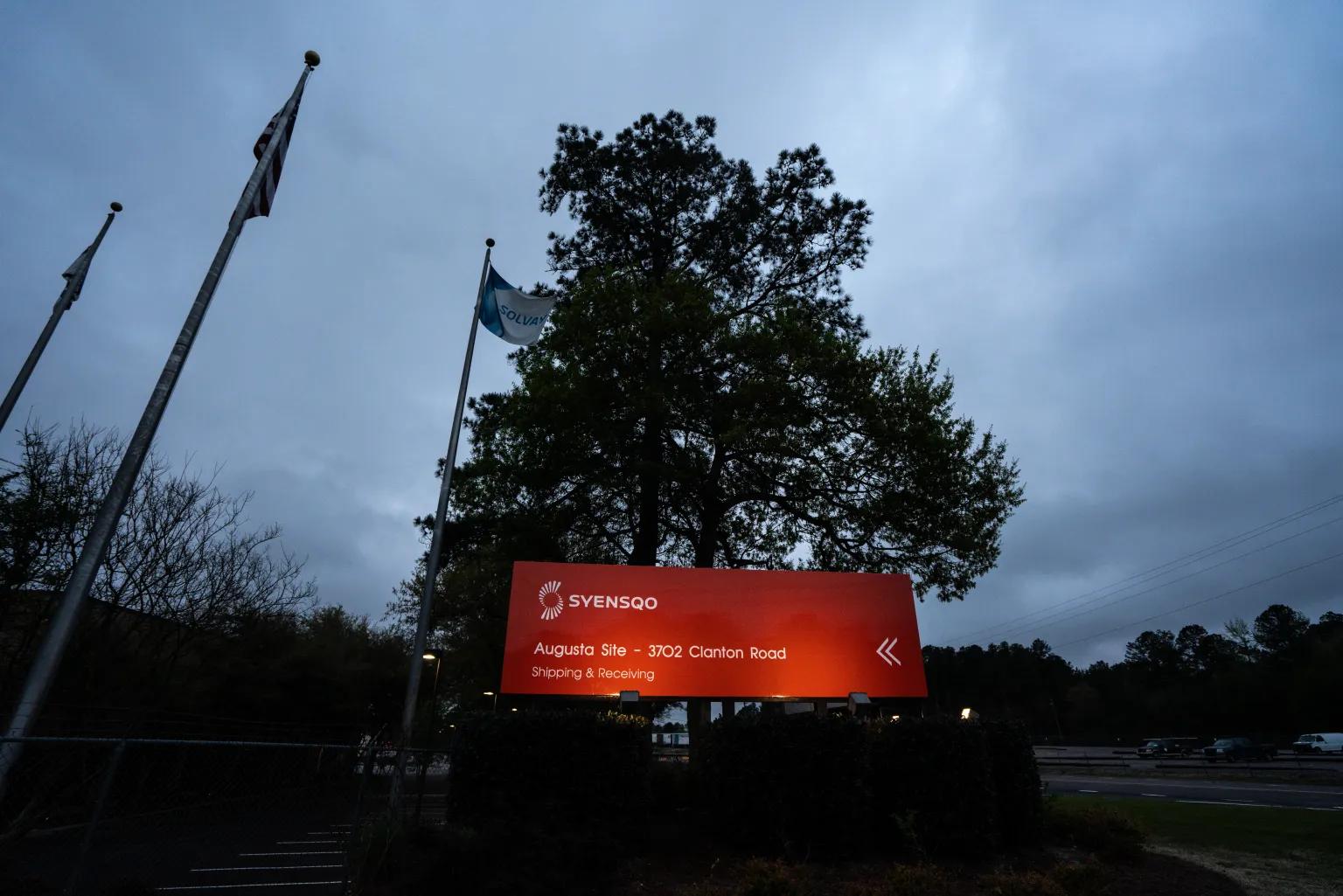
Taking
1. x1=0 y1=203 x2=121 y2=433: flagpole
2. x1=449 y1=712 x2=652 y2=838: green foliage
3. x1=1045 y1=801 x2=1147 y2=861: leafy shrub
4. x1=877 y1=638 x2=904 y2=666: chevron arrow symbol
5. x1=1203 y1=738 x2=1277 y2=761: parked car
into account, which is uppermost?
x1=0 y1=203 x2=121 y2=433: flagpole

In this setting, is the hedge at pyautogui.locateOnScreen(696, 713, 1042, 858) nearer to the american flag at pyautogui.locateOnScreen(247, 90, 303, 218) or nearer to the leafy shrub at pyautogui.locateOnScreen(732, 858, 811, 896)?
the leafy shrub at pyautogui.locateOnScreen(732, 858, 811, 896)

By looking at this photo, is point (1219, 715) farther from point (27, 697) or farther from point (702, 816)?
point (27, 697)

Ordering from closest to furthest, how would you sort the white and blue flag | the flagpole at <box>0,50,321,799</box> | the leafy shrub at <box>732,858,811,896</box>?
the flagpole at <box>0,50,321,799</box> < the leafy shrub at <box>732,858,811,896</box> < the white and blue flag

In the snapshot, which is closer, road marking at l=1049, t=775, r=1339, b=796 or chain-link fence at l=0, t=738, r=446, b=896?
chain-link fence at l=0, t=738, r=446, b=896

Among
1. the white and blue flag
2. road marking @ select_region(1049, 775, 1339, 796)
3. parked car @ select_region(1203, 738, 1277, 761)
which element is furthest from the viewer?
parked car @ select_region(1203, 738, 1277, 761)

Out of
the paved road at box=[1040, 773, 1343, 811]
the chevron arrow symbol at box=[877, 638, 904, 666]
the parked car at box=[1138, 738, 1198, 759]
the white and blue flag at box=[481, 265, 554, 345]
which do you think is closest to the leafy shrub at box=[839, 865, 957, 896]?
the chevron arrow symbol at box=[877, 638, 904, 666]

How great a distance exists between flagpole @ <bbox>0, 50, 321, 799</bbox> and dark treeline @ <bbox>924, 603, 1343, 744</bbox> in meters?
70.2

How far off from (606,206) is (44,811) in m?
21.4

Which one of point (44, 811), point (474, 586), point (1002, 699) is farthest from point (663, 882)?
point (1002, 699)

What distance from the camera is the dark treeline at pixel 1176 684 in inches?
2559

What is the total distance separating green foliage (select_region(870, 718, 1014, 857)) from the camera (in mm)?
9609

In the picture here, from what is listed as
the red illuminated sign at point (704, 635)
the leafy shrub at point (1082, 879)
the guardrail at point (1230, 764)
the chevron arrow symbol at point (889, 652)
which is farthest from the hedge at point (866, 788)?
the guardrail at point (1230, 764)

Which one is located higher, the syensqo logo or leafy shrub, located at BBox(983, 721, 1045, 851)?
the syensqo logo

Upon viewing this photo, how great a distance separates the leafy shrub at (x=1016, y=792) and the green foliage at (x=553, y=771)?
5411 mm
